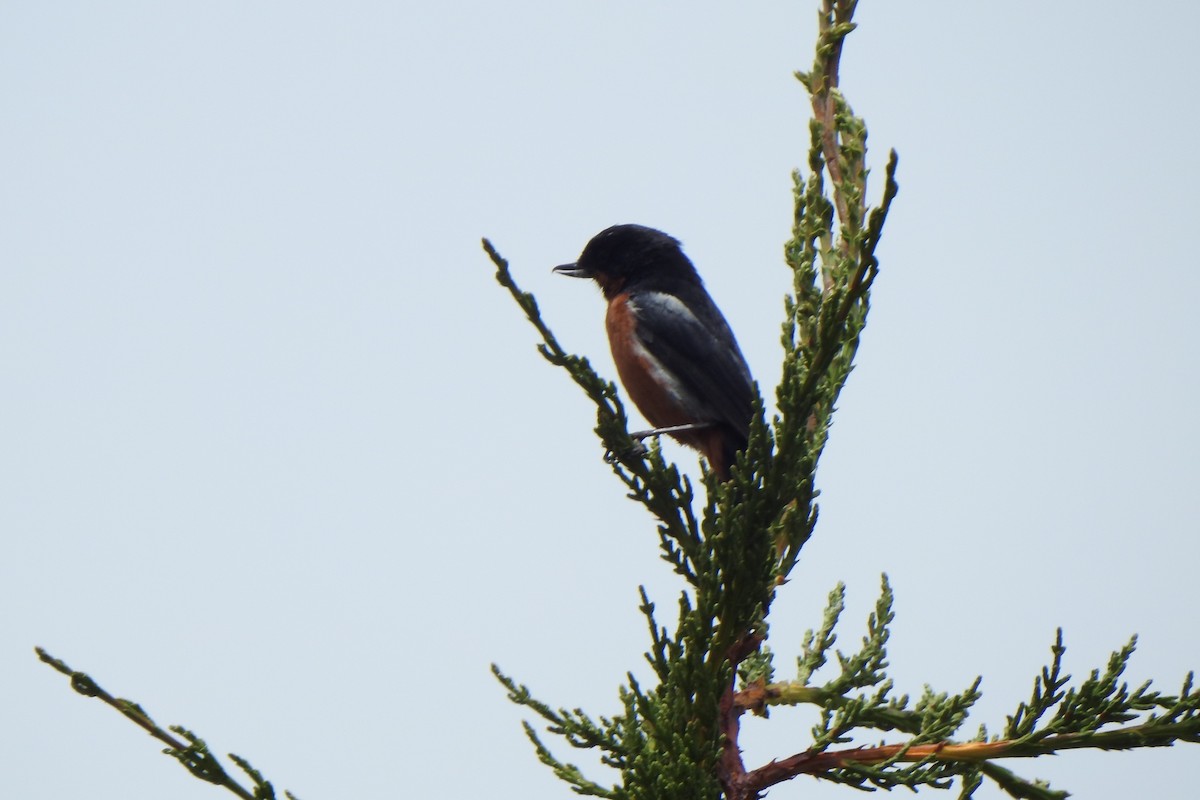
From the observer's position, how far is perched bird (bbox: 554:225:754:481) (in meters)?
5.38

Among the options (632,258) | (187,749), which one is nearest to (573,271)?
(632,258)

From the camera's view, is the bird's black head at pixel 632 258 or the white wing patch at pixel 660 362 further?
the bird's black head at pixel 632 258

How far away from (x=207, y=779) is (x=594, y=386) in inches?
50.9

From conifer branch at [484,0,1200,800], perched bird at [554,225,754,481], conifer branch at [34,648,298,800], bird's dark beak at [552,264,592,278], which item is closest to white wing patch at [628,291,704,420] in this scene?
perched bird at [554,225,754,481]

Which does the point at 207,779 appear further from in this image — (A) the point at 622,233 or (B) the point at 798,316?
(A) the point at 622,233

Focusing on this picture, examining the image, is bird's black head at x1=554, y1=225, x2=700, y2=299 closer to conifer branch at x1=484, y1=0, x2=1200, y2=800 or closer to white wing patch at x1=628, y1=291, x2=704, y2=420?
white wing patch at x1=628, y1=291, x2=704, y2=420

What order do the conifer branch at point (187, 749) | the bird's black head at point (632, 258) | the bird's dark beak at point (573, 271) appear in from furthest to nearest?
the bird's dark beak at point (573, 271), the bird's black head at point (632, 258), the conifer branch at point (187, 749)

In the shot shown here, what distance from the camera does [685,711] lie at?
110 inches

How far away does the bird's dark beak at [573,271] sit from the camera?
660 centimetres

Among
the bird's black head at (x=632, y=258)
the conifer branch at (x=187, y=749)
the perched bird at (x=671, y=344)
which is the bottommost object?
the conifer branch at (x=187, y=749)

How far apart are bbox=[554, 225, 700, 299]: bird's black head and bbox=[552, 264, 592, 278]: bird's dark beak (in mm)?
23

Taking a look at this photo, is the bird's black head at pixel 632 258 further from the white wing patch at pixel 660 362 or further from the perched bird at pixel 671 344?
the white wing patch at pixel 660 362

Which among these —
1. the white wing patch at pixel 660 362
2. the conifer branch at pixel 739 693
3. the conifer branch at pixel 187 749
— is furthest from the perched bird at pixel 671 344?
the conifer branch at pixel 187 749

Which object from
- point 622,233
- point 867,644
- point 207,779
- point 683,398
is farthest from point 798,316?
point 622,233
